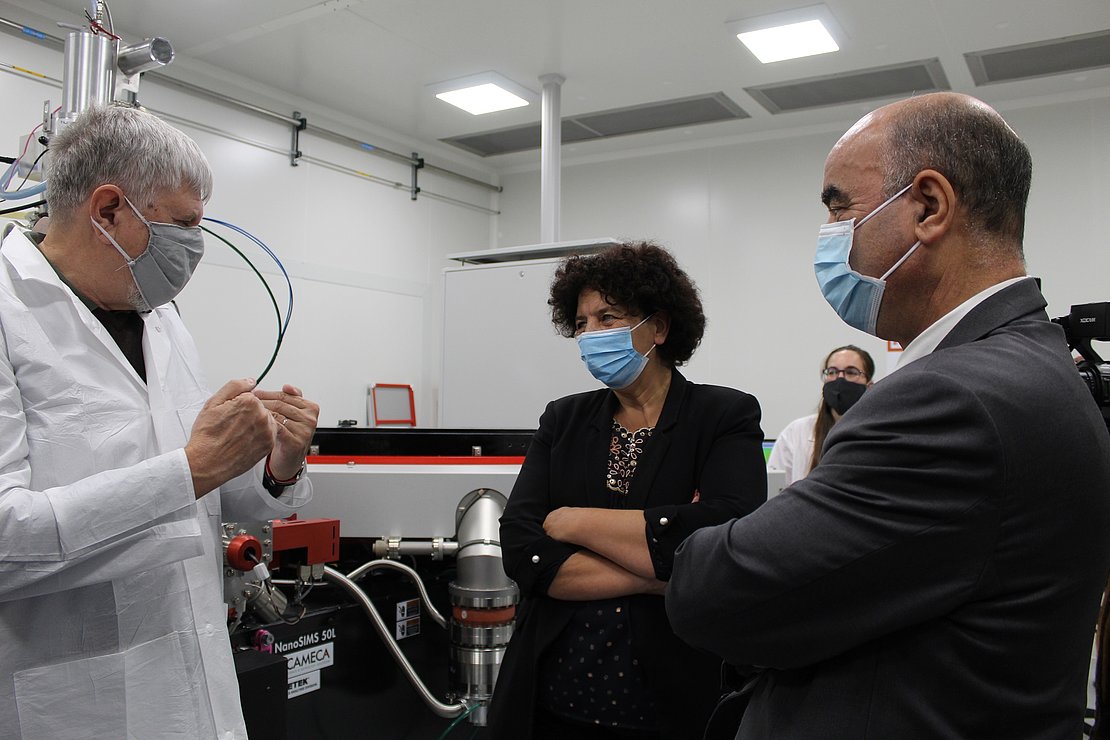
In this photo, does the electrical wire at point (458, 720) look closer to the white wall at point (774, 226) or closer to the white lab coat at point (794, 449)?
the white lab coat at point (794, 449)

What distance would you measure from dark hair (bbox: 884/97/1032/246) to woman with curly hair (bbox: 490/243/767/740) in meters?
0.62

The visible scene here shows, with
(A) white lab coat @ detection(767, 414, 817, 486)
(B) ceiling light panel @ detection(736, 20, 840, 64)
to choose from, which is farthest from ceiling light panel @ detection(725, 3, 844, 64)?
(A) white lab coat @ detection(767, 414, 817, 486)

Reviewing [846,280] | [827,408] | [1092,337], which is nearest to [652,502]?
[846,280]

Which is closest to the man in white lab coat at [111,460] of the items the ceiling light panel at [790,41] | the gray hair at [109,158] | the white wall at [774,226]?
the gray hair at [109,158]

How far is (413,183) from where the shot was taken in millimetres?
5719

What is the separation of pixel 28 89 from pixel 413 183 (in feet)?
8.22

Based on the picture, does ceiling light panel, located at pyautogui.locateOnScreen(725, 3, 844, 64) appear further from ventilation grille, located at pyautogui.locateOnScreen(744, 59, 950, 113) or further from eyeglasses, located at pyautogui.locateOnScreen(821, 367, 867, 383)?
eyeglasses, located at pyautogui.locateOnScreen(821, 367, 867, 383)

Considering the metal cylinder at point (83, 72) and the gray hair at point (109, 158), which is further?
the metal cylinder at point (83, 72)

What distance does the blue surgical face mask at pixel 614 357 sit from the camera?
1472 mm

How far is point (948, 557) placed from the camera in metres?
0.65

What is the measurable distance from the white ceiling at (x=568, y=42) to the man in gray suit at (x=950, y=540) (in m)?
3.29

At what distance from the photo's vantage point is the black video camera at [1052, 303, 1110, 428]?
1.72m

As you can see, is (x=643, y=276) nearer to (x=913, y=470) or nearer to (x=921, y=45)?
(x=913, y=470)

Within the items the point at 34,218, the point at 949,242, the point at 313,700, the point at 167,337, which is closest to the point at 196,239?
the point at 167,337
